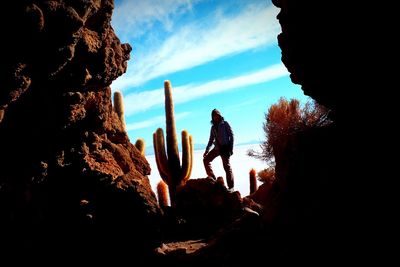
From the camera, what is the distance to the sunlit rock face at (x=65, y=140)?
3.00 metres

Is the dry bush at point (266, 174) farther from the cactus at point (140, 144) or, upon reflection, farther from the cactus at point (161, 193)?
the cactus at point (140, 144)

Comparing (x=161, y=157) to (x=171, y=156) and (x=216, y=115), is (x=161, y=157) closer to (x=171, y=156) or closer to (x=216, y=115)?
(x=171, y=156)

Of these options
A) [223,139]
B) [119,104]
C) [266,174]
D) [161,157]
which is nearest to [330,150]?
[223,139]

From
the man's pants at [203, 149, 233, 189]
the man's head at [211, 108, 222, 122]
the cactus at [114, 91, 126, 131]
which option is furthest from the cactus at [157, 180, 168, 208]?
the man's head at [211, 108, 222, 122]

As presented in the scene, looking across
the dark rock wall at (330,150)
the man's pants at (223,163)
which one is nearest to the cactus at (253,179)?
the man's pants at (223,163)

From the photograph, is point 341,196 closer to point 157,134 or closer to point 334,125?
point 334,125

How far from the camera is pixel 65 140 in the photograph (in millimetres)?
4188

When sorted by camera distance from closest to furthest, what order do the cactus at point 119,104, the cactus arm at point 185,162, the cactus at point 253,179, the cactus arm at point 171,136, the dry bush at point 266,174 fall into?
1. the cactus at point 119,104
2. the cactus arm at point 171,136
3. the cactus arm at point 185,162
4. the cactus at point 253,179
5. the dry bush at point 266,174

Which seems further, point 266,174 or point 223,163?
point 266,174

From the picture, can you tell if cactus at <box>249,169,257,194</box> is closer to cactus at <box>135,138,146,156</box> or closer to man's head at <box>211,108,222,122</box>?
cactus at <box>135,138,146,156</box>

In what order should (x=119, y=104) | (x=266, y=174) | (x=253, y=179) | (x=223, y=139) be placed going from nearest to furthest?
1. (x=223, y=139)
2. (x=119, y=104)
3. (x=253, y=179)
4. (x=266, y=174)

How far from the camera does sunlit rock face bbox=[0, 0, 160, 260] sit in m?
3.00

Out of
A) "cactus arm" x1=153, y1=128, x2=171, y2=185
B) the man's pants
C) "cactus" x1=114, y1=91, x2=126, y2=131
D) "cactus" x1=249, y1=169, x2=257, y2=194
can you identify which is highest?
"cactus" x1=114, y1=91, x2=126, y2=131

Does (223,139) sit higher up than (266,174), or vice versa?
(223,139)
